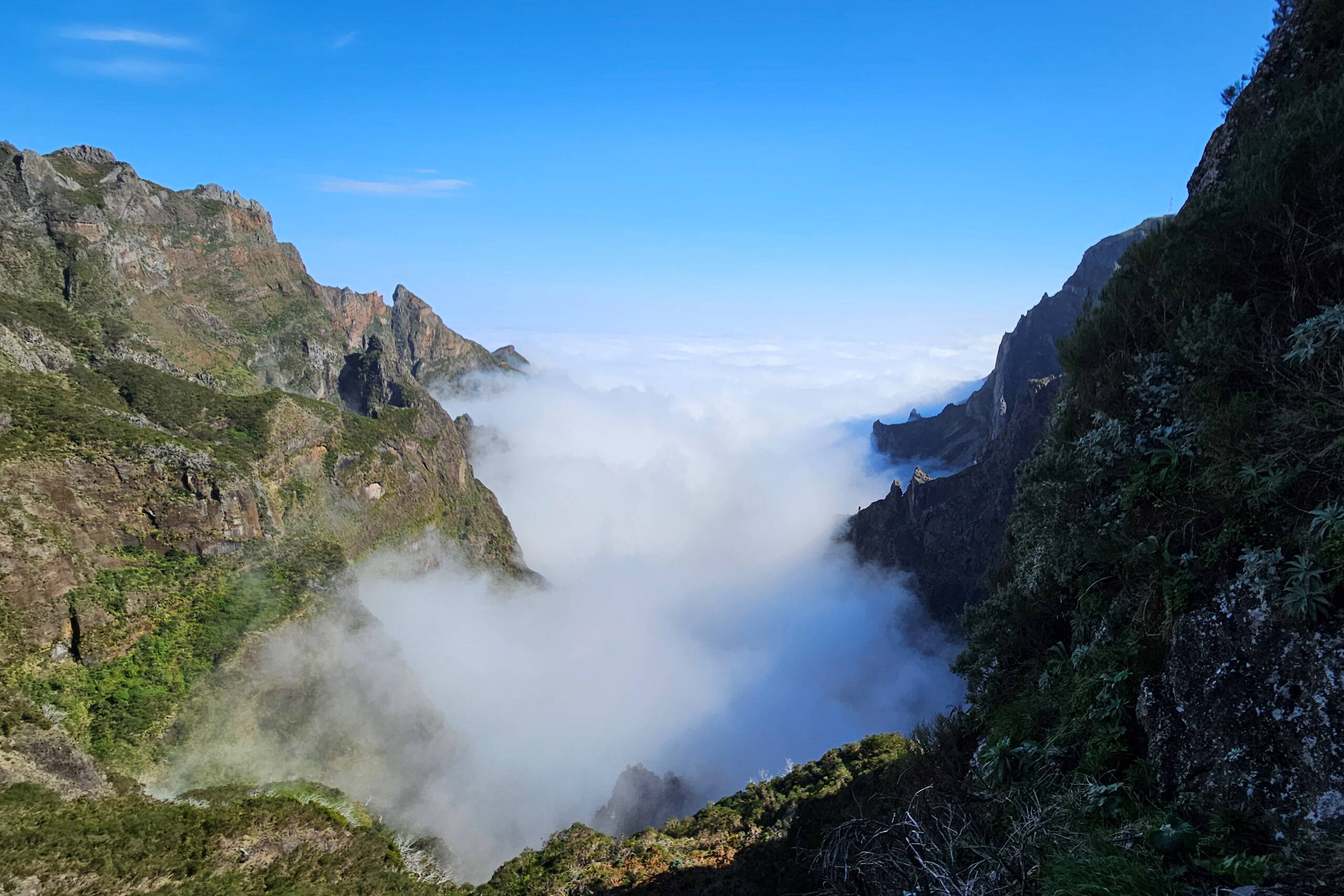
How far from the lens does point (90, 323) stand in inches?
3654

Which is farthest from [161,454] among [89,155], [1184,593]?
[89,155]

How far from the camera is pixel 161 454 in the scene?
65812 millimetres

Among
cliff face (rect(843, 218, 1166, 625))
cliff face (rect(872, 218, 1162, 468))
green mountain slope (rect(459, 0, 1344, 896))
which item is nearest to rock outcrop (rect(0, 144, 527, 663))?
green mountain slope (rect(459, 0, 1344, 896))

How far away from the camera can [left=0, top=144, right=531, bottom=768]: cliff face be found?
168 ft

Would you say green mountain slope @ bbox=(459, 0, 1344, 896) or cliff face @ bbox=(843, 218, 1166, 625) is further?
cliff face @ bbox=(843, 218, 1166, 625)

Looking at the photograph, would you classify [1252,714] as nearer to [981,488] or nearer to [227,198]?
[981,488]

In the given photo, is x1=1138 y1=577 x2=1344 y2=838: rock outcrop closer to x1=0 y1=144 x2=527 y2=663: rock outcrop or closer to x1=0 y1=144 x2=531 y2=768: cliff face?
x1=0 y1=144 x2=531 y2=768: cliff face

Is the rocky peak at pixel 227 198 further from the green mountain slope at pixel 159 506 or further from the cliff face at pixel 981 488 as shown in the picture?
the cliff face at pixel 981 488

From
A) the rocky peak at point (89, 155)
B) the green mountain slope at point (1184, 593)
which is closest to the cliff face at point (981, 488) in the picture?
the green mountain slope at point (1184, 593)

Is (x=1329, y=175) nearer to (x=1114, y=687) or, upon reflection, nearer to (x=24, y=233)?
(x=1114, y=687)

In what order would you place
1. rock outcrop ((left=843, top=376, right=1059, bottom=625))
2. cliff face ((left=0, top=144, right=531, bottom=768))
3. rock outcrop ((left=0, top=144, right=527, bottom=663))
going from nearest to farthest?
1. cliff face ((left=0, top=144, right=531, bottom=768))
2. rock outcrop ((left=0, top=144, right=527, bottom=663))
3. rock outcrop ((left=843, top=376, right=1059, bottom=625))

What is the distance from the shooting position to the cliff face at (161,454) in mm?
51125

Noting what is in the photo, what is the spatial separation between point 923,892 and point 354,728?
246 ft

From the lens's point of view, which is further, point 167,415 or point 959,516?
point 959,516
